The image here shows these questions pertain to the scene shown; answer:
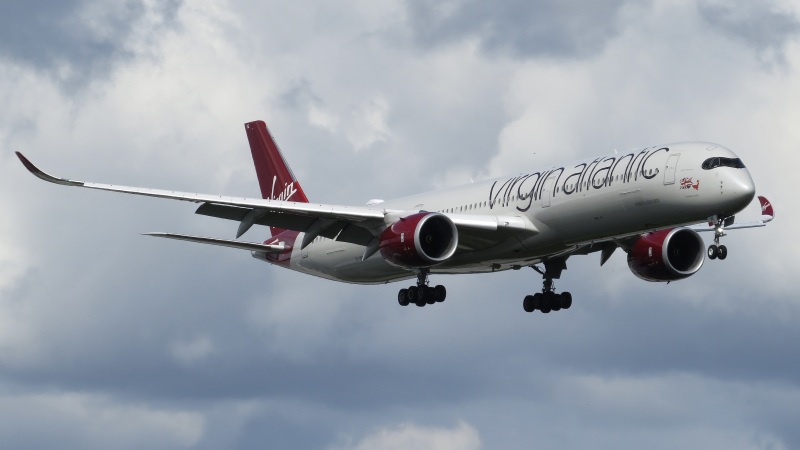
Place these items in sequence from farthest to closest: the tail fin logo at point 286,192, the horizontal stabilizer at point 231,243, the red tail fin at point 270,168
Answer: the red tail fin at point 270,168
the tail fin logo at point 286,192
the horizontal stabilizer at point 231,243

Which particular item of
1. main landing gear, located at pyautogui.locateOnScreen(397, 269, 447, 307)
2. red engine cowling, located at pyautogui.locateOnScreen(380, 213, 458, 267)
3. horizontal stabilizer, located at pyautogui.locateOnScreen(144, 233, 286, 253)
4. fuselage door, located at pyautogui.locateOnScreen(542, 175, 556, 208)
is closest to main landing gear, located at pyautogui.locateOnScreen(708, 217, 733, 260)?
fuselage door, located at pyautogui.locateOnScreen(542, 175, 556, 208)

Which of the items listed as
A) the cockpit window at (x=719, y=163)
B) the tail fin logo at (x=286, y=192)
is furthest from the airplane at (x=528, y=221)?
the tail fin logo at (x=286, y=192)

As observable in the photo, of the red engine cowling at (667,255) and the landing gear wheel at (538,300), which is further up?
the red engine cowling at (667,255)

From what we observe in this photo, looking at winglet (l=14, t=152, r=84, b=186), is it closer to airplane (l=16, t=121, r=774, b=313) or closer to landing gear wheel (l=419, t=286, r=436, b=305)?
airplane (l=16, t=121, r=774, b=313)

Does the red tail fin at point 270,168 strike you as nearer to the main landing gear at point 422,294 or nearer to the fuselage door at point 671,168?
the main landing gear at point 422,294

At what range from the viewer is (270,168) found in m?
75.4

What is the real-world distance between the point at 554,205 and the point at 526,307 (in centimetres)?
1042

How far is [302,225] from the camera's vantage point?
6241 centimetres

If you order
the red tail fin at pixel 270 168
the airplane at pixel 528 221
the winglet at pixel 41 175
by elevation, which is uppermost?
the red tail fin at pixel 270 168

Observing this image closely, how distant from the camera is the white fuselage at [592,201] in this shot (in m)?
53.9

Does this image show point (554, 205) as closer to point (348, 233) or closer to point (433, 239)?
point (433, 239)

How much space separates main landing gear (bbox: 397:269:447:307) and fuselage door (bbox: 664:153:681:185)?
1148cm

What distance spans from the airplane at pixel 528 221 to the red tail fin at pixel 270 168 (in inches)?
188

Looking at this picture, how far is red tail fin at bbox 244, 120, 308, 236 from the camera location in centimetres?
7394
